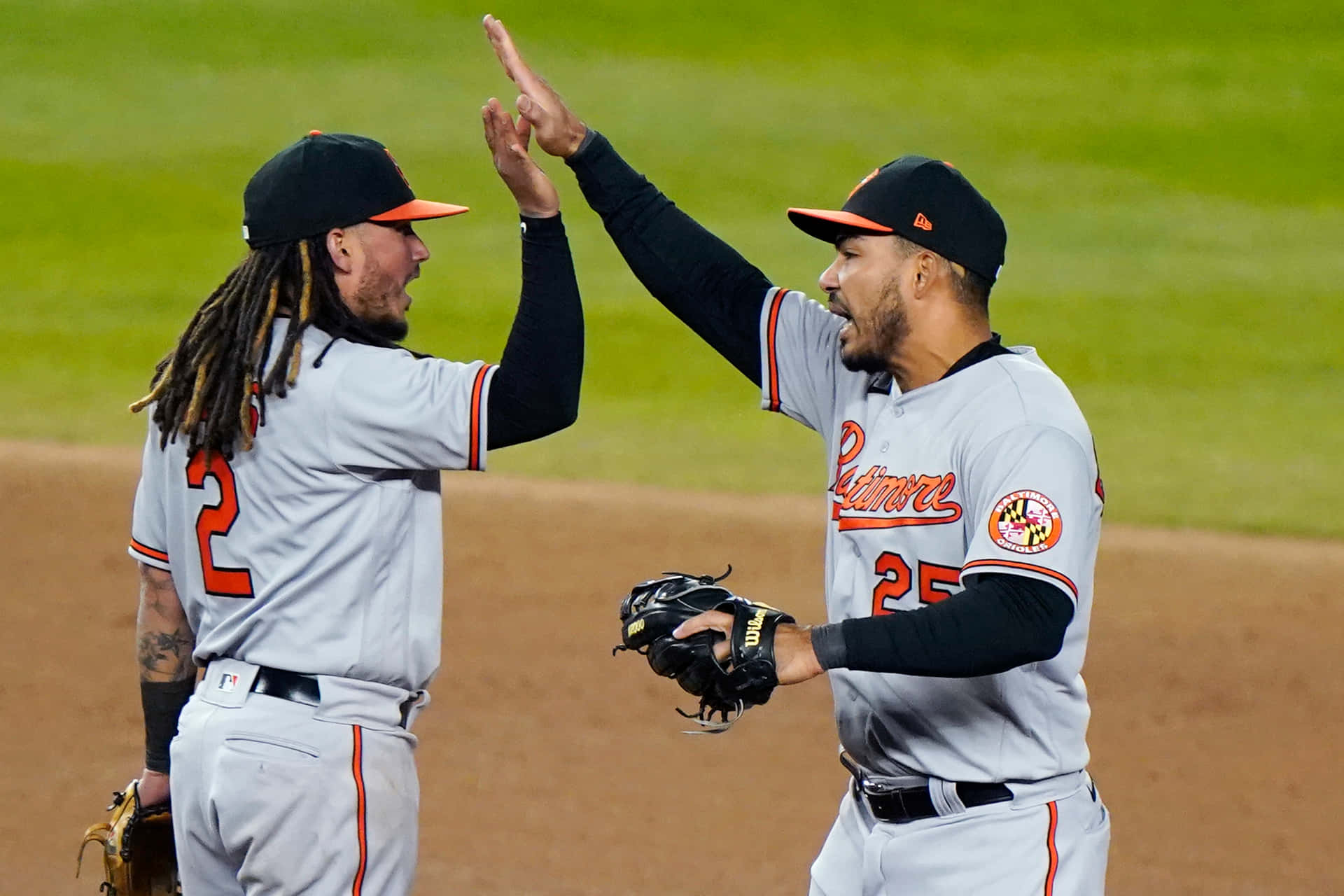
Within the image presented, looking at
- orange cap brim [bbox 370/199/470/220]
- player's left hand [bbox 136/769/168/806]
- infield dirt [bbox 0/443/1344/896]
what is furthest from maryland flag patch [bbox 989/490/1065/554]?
infield dirt [bbox 0/443/1344/896]

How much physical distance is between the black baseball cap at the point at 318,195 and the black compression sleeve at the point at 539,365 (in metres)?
0.24

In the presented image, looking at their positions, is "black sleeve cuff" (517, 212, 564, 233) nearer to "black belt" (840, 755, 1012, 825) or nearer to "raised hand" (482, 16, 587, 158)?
"raised hand" (482, 16, 587, 158)

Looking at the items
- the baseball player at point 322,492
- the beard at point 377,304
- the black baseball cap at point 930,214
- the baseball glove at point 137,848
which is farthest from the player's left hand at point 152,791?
the black baseball cap at point 930,214

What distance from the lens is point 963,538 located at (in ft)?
9.47

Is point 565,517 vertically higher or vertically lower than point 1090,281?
lower

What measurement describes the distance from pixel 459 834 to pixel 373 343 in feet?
8.95

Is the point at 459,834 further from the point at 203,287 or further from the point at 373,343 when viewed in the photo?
the point at 203,287

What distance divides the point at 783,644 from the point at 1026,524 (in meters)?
0.45

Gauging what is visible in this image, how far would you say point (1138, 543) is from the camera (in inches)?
333

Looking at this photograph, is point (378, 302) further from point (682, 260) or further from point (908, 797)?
point (908, 797)

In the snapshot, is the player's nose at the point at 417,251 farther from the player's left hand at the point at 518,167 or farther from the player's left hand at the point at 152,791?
the player's left hand at the point at 152,791

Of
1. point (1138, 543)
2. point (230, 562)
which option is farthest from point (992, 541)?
point (1138, 543)

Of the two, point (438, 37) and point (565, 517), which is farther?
point (438, 37)

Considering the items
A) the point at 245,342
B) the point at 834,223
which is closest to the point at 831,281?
the point at 834,223
